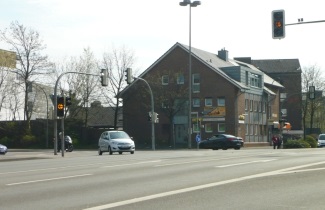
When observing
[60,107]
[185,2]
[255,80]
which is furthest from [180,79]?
[60,107]

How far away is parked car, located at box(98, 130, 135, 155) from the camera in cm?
3975

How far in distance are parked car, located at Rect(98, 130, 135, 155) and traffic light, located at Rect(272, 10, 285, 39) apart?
61.0 ft

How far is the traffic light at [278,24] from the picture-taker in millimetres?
23016

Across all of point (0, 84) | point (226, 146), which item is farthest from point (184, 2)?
point (0, 84)

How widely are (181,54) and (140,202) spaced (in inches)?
2475

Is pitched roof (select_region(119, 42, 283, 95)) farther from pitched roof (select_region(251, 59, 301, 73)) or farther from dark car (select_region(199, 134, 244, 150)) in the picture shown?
pitched roof (select_region(251, 59, 301, 73))

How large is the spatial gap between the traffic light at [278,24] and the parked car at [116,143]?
1859 cm

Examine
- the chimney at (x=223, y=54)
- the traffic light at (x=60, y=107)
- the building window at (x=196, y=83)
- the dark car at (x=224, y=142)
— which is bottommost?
the dark car at (x=224, y=142)

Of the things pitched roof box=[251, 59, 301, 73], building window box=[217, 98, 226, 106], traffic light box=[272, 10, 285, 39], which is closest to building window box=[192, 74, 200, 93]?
building window box=[217, 98, 226, 106]

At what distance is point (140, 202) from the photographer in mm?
11891

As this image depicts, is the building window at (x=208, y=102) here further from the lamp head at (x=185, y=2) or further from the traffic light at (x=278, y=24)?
the traffic light at (x=278, y=24)

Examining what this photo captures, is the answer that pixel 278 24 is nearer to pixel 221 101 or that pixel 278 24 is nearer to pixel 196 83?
pixel 221 101

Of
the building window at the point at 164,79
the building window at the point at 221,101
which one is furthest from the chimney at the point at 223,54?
the building window at the point at 164,79

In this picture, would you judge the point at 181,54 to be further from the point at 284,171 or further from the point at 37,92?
the point at 284,171
